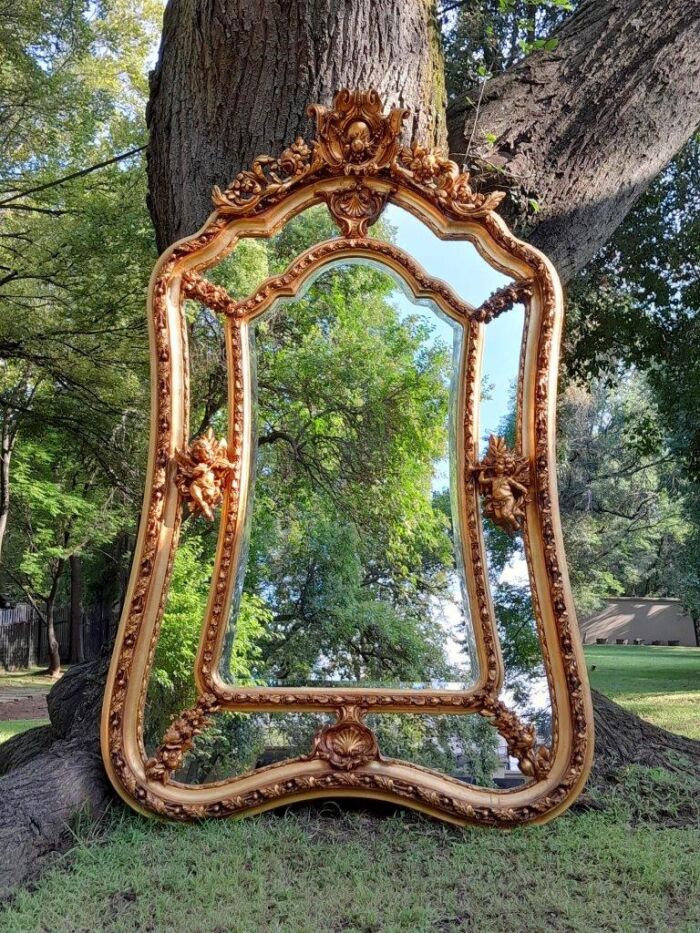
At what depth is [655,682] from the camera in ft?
14.4

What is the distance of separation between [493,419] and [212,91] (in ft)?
5.61

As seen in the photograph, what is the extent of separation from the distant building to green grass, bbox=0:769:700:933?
92 centimetres

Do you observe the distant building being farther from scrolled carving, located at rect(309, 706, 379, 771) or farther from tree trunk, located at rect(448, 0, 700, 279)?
tree trunk, located at rect(448, 0, 700, 279)

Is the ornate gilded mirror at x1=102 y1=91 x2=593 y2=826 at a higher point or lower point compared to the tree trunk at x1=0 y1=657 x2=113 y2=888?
higher

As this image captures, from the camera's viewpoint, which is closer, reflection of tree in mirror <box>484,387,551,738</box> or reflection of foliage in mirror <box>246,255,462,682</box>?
reflection of tree in mirror <box>484,387,551,738</box>

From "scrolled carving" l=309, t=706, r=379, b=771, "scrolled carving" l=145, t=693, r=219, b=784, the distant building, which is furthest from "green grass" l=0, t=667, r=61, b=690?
the distant building

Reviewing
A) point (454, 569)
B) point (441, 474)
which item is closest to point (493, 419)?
point (441, 474)

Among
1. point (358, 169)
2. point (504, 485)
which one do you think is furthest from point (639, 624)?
point (358, 169)

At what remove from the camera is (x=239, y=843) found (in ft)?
7.64

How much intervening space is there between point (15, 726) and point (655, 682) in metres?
4.49

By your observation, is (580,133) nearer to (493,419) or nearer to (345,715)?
(493,419)

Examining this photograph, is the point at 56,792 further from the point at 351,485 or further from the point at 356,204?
the point at 356,204

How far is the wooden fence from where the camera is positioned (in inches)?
182

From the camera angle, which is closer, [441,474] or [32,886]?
[32,886]
